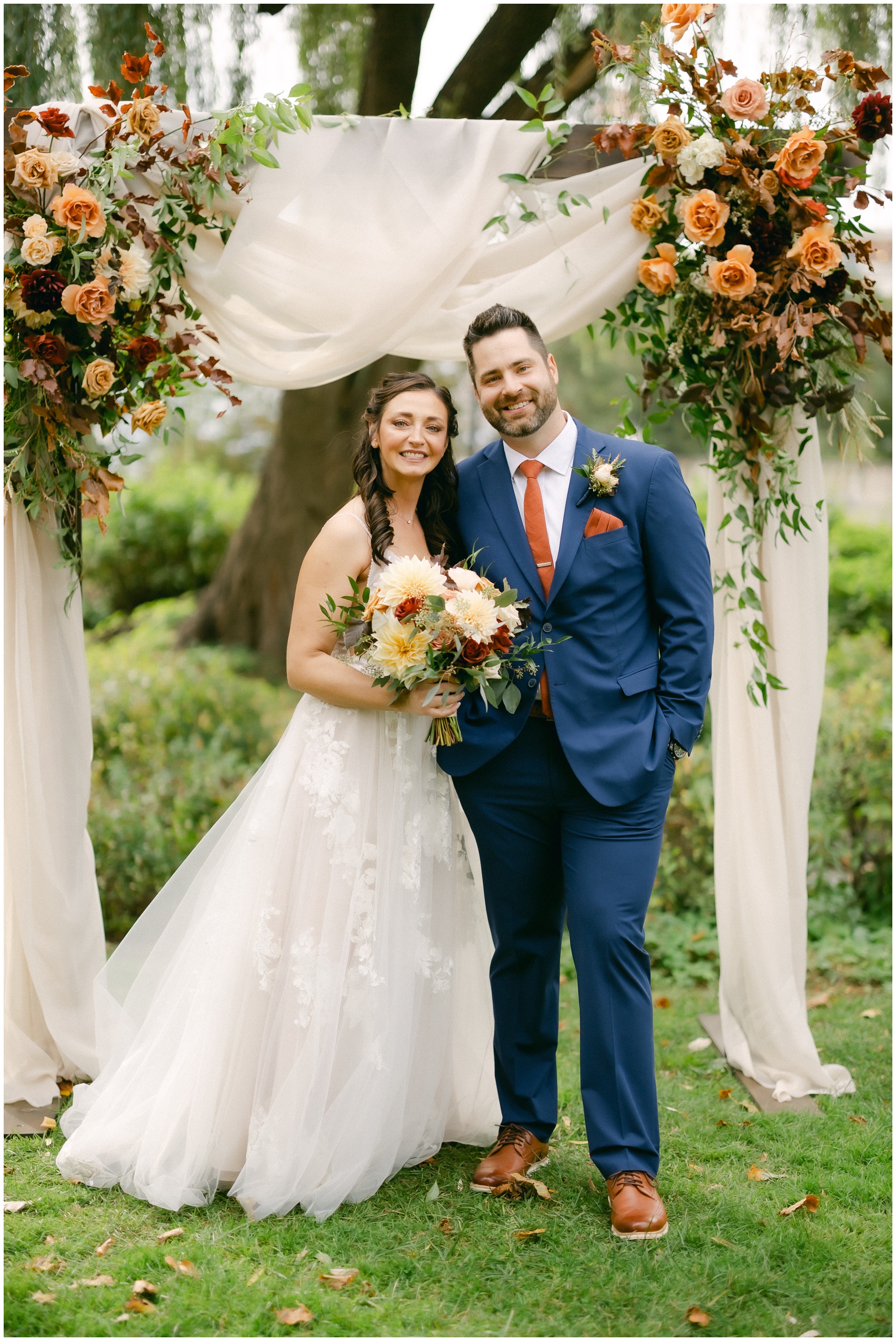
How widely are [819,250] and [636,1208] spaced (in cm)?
289

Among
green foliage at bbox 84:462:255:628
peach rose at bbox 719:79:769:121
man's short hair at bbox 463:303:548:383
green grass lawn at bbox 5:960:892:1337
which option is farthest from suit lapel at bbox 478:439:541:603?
green foliage at bbox 84:462:255:628

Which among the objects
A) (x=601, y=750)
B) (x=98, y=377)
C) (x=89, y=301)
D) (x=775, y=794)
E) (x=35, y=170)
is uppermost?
(x=35, y=170)

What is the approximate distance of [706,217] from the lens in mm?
3443

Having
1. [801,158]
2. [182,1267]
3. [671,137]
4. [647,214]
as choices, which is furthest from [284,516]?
[182,1267]

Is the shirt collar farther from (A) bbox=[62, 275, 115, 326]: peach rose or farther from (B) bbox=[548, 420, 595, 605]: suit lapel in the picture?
(A) bbox=[62, 275, 115, 326]: peach rose

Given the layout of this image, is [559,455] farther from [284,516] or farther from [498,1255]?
[284,516]

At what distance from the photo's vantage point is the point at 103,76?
493cm

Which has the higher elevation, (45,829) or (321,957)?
(45,829)

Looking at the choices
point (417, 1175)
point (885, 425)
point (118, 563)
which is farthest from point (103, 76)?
point (885, 425)

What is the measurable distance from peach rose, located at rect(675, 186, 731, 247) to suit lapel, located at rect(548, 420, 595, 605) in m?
0.98

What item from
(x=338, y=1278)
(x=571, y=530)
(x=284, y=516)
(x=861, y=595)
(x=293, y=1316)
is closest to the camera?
(x=293, y=1316)

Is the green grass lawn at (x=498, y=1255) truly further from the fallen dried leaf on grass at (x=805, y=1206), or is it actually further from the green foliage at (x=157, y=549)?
the green foliage at (x=157, y=549)

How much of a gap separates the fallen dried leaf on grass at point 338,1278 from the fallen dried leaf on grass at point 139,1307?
0.40 meters

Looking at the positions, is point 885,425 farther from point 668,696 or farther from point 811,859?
point 668,696
